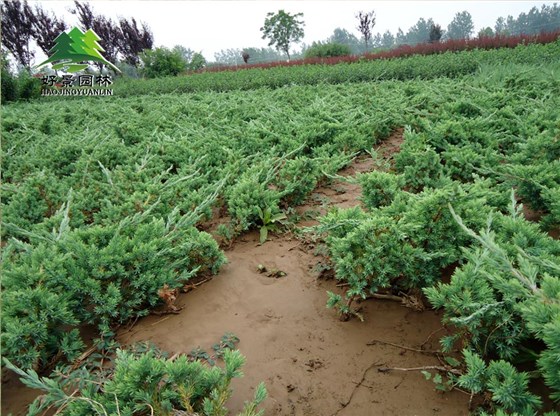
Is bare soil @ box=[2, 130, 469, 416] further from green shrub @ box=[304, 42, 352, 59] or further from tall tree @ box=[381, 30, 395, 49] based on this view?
tall tree @ box=[381, 30, 395, 49]

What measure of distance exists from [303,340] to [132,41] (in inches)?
1329

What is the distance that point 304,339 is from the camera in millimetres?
1979

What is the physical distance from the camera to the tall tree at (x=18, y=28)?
2550cm

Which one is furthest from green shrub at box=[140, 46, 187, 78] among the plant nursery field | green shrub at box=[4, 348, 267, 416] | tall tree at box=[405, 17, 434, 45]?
tall tree at box=[405, 17, 434, 45]

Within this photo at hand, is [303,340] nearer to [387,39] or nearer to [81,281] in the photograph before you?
[81,281]

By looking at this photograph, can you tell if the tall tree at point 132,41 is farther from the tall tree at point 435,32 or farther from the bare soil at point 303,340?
the bare soil at point 303,340

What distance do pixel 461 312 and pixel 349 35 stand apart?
370ft

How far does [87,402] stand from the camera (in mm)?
1479

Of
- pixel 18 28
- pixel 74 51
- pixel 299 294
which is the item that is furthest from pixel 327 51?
pixel 299 294

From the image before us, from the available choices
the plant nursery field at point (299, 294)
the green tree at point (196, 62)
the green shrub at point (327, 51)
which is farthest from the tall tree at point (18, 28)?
Result: the plant nursery field at point (299, 294)

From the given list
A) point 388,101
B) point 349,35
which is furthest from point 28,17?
point 349,35

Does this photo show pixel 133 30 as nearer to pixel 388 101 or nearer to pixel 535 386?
pixel 388 101

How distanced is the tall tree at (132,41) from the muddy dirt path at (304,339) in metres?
31.7

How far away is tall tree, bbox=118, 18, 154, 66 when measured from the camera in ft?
97.1
